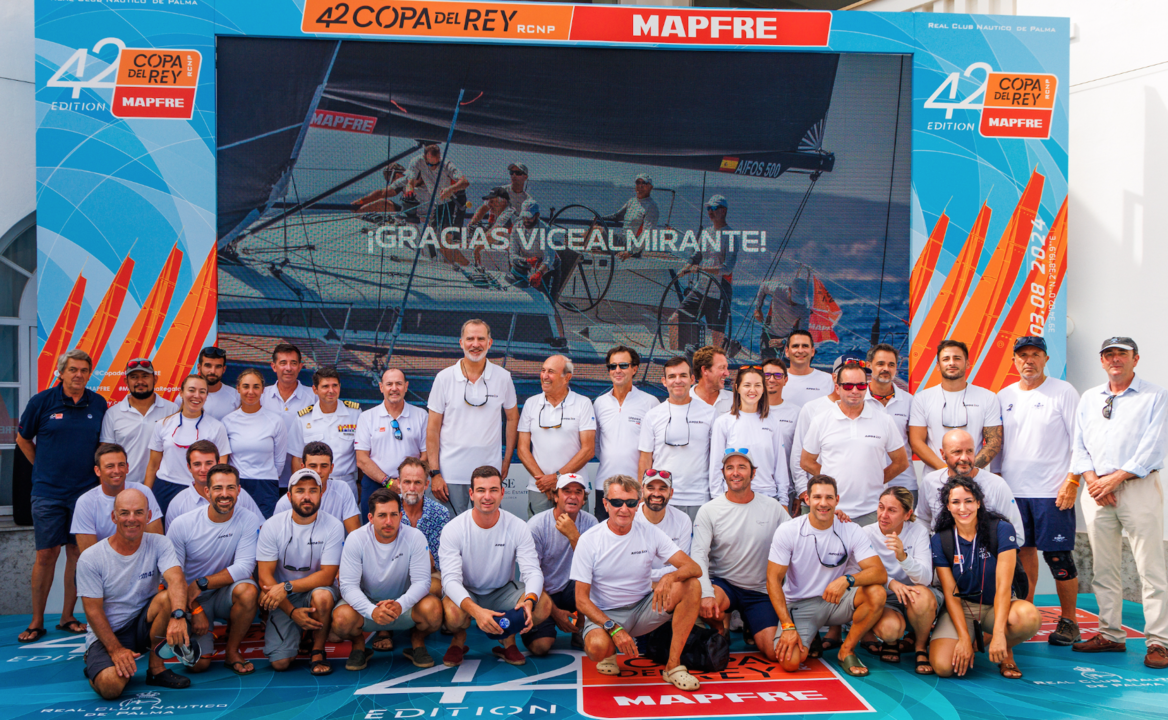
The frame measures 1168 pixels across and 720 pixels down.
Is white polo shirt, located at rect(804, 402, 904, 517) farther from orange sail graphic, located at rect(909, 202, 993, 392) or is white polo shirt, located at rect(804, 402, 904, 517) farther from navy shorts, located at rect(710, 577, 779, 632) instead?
orange sail graphic, located at rect(909, 202, 993, 392)

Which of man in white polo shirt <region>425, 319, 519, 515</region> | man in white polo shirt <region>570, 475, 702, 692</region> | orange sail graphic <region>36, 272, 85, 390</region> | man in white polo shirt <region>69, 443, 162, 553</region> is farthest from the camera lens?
orange sail graphic <region>36, 272, 85, 390</region>

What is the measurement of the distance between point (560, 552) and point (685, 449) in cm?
106

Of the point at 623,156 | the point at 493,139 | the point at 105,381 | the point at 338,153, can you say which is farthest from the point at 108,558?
the point at 623,156

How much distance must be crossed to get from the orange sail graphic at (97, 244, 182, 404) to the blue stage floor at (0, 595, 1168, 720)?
6.86ft

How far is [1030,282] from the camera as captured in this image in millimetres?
6688

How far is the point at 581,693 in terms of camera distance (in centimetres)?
421

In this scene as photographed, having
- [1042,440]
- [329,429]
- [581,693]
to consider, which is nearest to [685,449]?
[581,693]

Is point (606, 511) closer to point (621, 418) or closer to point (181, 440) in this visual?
point (621, 418)

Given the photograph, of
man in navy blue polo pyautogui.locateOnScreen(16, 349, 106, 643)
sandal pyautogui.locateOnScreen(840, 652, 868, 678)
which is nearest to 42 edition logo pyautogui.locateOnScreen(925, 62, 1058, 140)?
sandal pyautogui.locateOnScreen(840, 652, 868, 678)

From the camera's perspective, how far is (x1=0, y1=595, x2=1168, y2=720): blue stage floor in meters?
3.99

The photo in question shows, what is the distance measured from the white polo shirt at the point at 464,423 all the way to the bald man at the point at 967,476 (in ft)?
9.24

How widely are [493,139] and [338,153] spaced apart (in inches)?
46.9

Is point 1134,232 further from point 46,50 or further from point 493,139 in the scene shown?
point 46,50

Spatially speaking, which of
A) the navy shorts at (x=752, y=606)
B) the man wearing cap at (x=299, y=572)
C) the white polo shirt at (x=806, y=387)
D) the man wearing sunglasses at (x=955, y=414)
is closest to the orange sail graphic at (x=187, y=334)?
the man wearing cap at (x=299, y=572)
